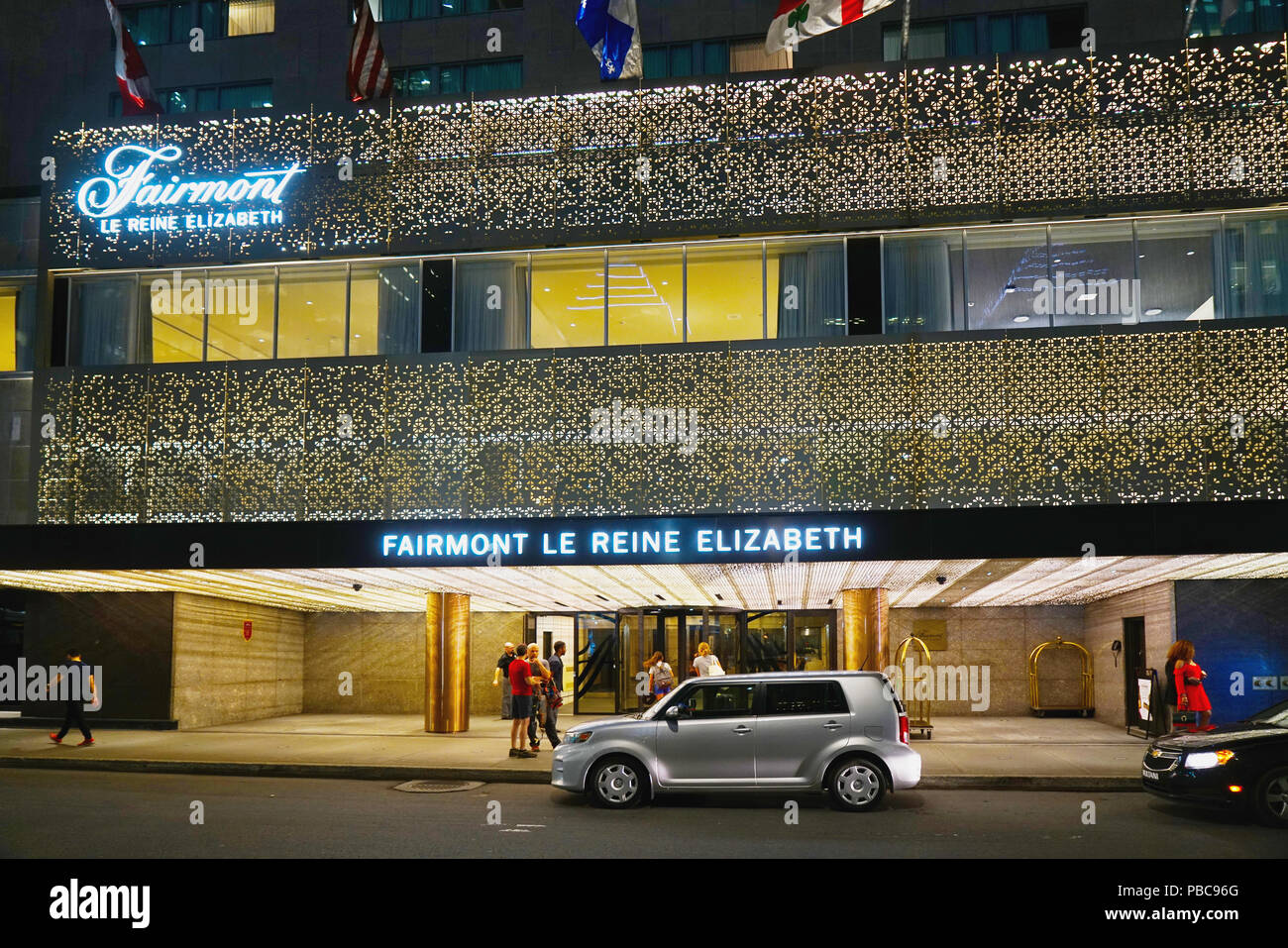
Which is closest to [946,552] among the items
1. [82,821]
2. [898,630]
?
[898,630]

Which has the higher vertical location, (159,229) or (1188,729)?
(159,229)

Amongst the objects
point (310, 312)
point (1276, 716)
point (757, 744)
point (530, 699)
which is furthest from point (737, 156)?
point (1276, 716)

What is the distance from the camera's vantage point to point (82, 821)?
11.1 m

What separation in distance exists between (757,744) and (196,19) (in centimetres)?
3051

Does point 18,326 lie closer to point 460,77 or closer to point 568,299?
point 568,299

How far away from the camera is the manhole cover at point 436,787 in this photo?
13.8 metres

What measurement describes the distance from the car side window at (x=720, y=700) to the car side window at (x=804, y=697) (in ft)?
0.74

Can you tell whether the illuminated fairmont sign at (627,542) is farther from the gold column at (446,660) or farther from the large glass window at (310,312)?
the large glass window at (310,312)

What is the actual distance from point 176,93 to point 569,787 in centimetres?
2863

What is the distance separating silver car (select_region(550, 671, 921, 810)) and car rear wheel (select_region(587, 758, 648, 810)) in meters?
0.01

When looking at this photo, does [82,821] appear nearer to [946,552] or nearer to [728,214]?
[946,552]

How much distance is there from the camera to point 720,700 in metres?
12.4

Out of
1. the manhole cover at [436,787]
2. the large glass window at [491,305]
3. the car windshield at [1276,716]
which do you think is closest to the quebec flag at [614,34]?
the large glass window at [491,305]

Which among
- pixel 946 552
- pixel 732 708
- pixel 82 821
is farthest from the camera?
pixel 946 552
